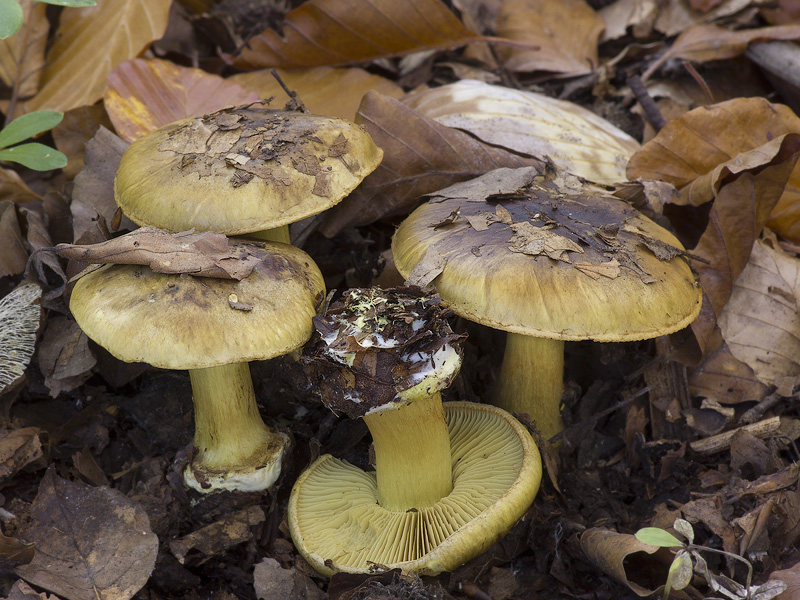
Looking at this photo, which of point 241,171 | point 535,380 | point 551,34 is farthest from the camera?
point 551,34

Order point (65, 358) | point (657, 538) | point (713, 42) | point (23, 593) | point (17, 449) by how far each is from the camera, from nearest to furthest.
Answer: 1. point (657, 538)
2. point (23, 593)
3. point (17, 449)
4. point (65, 358)
5. point (713, 42)

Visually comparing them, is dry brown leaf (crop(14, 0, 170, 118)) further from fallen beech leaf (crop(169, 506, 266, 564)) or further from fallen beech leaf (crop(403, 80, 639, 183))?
fallen beech leaf (crop(169, 506, 266, 564))

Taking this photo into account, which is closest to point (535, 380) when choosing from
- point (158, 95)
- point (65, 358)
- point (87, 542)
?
point (87, 542)

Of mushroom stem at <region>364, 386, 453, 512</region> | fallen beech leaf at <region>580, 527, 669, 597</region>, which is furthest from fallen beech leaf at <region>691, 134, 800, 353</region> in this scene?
mushroom stem at <region>364, 386, 453, 512</region>

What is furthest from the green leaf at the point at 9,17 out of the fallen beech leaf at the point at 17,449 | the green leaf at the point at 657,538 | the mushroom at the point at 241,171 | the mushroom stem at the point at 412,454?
the green leaf at the point at 657,538

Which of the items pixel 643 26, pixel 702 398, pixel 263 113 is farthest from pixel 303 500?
pixel 643 26

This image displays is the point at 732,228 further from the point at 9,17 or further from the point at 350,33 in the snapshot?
the point at 9,17

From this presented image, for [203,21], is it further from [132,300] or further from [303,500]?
[303,500]
